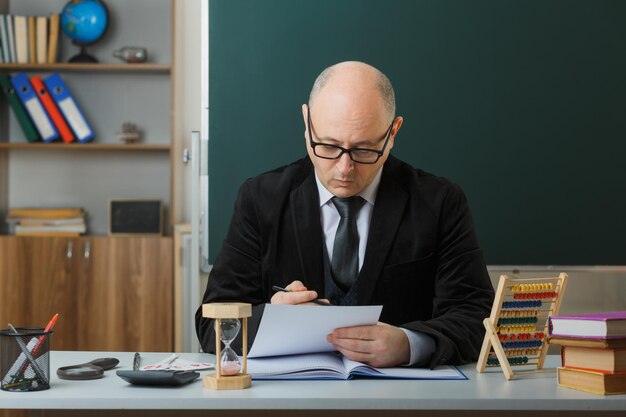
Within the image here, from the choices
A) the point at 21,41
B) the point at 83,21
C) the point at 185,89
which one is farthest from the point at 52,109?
the point at 185,89

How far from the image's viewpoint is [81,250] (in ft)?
13.6

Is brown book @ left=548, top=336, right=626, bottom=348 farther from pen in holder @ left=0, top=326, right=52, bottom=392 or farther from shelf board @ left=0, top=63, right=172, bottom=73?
shelf board @ left=0, top=63, right=172, bottom=73

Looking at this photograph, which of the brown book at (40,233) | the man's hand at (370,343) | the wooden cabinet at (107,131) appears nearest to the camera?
the man's hand at (370,343)

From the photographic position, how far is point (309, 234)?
2.18 metres

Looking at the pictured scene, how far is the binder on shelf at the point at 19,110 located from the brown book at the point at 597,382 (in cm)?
343

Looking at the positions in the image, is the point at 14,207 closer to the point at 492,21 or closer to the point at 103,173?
the point at 103,173

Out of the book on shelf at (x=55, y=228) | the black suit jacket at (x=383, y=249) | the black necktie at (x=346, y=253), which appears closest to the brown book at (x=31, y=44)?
the book on shelf at (x=55, y=228)

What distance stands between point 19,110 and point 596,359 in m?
3.55

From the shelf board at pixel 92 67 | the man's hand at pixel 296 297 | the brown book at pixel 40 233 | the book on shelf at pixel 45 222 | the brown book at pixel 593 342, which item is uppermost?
the shelf board at pixel 92 67

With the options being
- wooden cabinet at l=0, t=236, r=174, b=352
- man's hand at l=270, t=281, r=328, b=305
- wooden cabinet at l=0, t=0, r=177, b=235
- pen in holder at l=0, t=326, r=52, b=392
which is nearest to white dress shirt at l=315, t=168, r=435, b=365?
man's hand at l=270, t=281, r=328, b=305

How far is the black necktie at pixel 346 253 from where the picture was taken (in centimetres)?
214

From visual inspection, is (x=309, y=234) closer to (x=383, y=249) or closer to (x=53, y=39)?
(x=383, y=249)

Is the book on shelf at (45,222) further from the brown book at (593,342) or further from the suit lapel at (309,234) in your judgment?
the brown book at (593,342)

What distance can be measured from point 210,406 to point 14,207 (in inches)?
137
